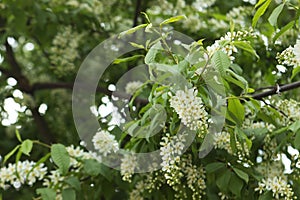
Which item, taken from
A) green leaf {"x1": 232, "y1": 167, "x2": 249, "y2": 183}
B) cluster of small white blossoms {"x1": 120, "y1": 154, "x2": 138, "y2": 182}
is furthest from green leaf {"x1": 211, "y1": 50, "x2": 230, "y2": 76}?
cluster of small white blossoms {"x1": 120, "y1": 154, "x2": 138, "y2": 182}

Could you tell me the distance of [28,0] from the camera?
6.93ft

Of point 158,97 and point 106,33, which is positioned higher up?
point 158,97

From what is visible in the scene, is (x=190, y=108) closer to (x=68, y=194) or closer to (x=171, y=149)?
(x=171, y=149)

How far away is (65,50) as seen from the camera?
2.28 metres

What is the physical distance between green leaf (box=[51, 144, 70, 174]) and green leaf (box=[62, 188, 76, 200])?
0.08 metres

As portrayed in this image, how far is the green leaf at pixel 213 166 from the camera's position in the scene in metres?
1.49

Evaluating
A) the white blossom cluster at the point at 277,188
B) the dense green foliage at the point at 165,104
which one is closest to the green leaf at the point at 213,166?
the dense green foliage at the point at 165,104

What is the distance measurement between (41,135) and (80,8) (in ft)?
1.79

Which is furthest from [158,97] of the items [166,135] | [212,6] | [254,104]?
[212,6]

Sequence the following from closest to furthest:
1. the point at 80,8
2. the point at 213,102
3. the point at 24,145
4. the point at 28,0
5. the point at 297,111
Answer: the point at 213,102 → the point at 297,111 → the point at 24,145 → the point at 28,0 → the point at 80,8

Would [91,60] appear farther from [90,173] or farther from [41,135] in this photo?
[90,173]

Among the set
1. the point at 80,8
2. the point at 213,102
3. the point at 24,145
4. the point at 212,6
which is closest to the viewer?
the point at 213,102

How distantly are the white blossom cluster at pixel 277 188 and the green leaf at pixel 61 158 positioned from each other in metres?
0.50

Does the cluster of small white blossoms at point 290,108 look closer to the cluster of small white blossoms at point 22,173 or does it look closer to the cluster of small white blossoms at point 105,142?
the cluster of small white blossoms at point 105,142
